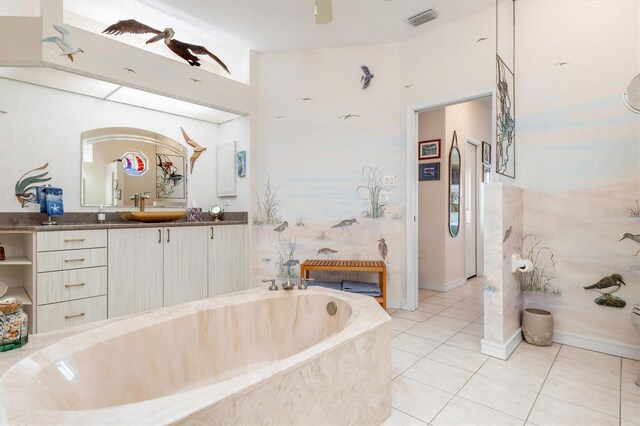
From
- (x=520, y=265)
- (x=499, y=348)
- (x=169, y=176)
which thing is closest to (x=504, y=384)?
(x=499, y=348)

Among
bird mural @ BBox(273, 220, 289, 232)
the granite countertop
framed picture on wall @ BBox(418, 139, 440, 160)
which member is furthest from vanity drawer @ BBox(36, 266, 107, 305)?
→ framed picture on wall @ BBox(418, 139, 440, 160)

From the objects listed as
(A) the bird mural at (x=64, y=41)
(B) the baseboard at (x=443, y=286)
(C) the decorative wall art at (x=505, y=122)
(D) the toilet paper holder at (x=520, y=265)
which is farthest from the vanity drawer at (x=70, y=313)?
(B) the baseboard at (x=443, y=286)

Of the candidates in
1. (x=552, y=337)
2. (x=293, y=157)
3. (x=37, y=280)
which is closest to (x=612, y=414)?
(x=552, y=337)

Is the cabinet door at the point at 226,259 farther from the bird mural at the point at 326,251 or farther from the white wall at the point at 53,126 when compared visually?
the white wall at the point at 53,126

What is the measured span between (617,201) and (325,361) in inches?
98.4

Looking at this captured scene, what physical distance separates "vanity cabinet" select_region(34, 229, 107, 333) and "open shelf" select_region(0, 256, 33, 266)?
0.14 m

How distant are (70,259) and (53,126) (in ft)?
4.28

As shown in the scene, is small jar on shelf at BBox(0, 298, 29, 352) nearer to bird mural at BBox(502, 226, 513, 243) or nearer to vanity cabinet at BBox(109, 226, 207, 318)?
vanity cabinet at BBox(109, 226, 207, 318)

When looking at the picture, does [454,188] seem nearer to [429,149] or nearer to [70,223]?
[429,149]

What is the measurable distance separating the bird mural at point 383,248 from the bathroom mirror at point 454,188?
4.36 ft

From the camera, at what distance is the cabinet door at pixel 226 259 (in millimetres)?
3477

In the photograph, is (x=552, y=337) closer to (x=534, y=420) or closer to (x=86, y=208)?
(x=534, y=420)

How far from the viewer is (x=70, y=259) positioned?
2506mm

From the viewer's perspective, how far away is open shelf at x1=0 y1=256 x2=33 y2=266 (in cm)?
236
